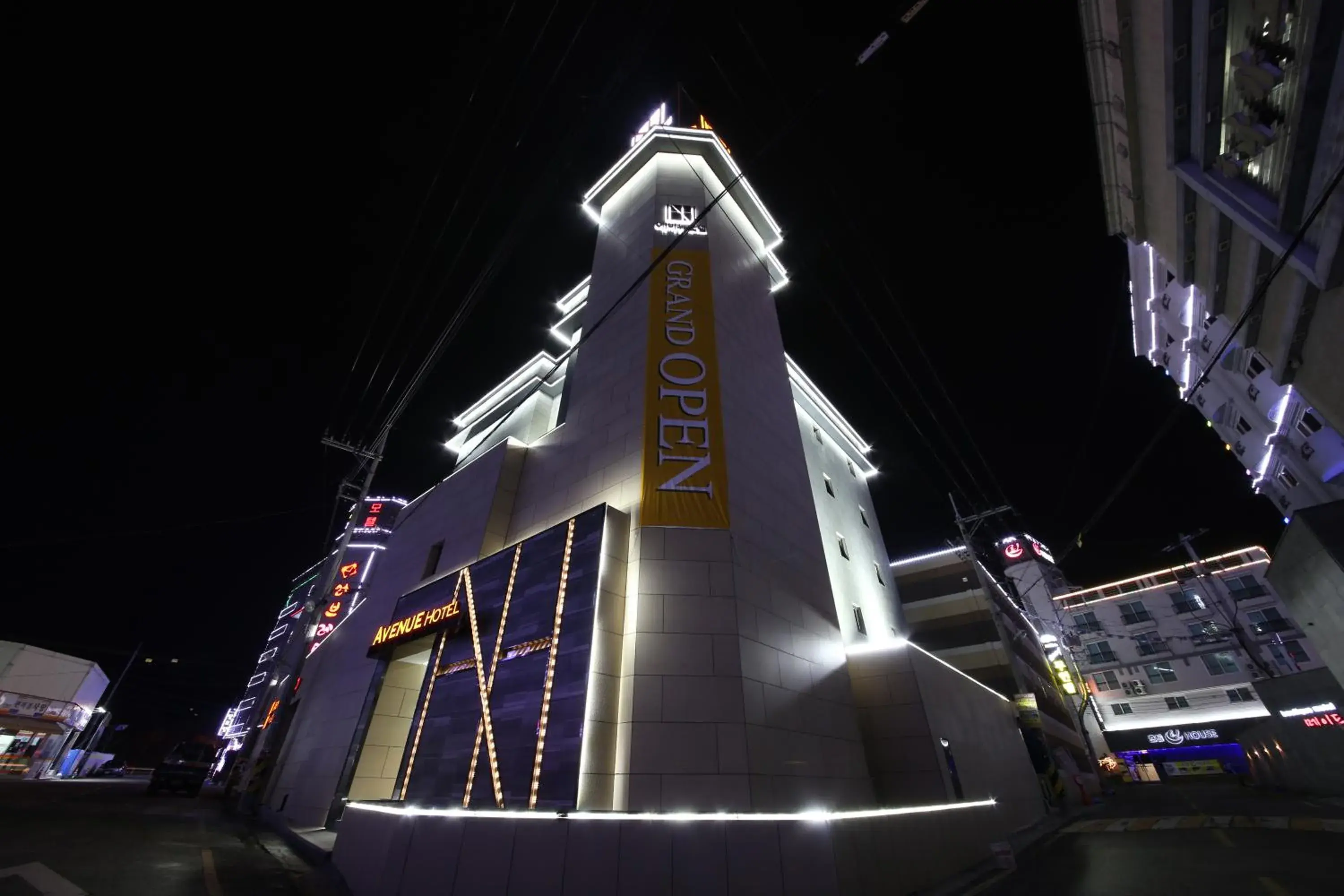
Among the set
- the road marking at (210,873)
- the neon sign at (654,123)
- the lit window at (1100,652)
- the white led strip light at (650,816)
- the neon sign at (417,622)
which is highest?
the neon sign at (654,123)

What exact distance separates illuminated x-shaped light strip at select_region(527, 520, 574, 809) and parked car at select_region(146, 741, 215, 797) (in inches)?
880

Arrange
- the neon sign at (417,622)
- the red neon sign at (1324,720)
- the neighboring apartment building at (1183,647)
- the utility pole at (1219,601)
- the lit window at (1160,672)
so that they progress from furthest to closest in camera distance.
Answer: the lit window at (1160,672) → the neighboring apartment building at (1183,647) → the utility pole at (1219,601) → the red neon sign at (1324,720) → the neon sign at (417,622)

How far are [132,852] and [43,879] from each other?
2.69 m

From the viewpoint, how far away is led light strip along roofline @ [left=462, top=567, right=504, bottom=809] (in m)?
9.25

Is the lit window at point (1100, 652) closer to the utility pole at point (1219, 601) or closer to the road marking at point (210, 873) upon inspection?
the utility pole at point (1219, 601)

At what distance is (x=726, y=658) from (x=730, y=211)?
19802mm

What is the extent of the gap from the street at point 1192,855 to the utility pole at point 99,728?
55123mm

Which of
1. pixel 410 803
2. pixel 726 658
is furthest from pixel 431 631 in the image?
pixel 726 658

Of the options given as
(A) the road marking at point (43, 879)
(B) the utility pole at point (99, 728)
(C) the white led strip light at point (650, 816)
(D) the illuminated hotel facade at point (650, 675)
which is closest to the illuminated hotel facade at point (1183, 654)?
(D) the illuminated hotel facade at point (650, 675)

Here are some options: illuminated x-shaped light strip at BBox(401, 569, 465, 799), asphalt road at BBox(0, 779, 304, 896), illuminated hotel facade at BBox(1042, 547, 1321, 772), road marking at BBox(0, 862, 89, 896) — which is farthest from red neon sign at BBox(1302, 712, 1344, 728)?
road marking at BBox(0, 862, 89, 896)

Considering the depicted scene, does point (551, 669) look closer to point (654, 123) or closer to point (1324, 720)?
point (654, 123)

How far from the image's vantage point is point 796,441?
58.5 feet

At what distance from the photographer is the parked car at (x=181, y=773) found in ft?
66.8

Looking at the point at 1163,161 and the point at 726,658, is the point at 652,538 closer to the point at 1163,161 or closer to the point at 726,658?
the point at 726,658
